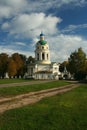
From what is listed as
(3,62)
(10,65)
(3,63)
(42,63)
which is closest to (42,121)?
(10,65)

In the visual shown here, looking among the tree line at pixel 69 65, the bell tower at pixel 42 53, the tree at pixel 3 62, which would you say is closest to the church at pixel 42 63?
the bell tower at pixel 42 53

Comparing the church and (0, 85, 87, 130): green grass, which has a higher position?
the church

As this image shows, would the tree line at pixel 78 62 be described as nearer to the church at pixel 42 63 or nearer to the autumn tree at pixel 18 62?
the autumn tree at pixel 18 62

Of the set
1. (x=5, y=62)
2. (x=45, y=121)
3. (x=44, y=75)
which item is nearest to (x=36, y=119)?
(x=45, y=121)

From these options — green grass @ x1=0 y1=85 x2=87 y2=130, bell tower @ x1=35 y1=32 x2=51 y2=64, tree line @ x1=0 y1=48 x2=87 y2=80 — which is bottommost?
green grass @ x1=0 y1=85 x2=87 y2=130

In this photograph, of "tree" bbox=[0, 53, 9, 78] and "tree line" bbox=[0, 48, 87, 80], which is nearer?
"tree line" bbox=[0, 48, 87, 80]

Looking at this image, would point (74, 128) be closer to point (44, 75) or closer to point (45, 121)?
point (45, 121)

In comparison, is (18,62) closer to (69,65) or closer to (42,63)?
(42,63)

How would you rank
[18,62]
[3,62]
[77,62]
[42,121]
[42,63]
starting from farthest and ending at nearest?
1. [42,63]
2. [18,62]
3. [3,62]
4. [77,62]
5. [42,121]

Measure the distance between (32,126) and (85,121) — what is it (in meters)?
2.51

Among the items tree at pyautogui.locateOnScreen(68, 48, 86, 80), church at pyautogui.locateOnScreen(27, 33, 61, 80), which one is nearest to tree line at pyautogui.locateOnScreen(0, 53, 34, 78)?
church at pyautogui.locateOnScreen(27, 33, 61, 80)

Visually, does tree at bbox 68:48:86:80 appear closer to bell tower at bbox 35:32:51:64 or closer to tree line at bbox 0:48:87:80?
tree line at bbox 0:48:87:80

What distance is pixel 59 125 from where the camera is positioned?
11.0m

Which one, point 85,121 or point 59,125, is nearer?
point 59,125
